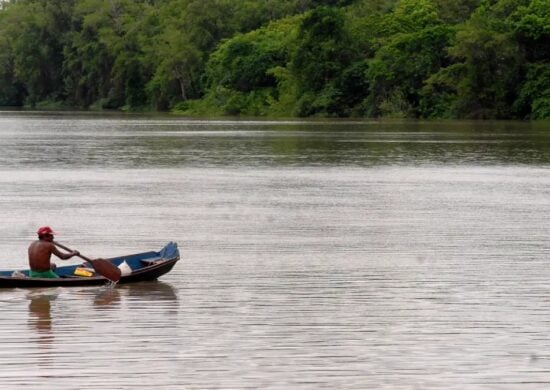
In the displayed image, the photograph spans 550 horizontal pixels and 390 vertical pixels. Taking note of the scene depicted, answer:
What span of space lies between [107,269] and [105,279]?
0.73 ft

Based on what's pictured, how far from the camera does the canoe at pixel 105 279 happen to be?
17875mm

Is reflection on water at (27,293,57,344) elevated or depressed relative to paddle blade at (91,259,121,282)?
depressed

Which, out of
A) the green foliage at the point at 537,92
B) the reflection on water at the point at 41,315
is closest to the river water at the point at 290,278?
the reflection on water at the point at 41,315

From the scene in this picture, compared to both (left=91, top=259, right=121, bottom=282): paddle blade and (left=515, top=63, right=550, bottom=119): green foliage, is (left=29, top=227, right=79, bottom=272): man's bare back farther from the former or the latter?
(left=515, top=63, right=550, bottom=119): green foliage

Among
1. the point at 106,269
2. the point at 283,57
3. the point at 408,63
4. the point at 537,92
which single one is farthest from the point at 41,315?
the point at 283,57

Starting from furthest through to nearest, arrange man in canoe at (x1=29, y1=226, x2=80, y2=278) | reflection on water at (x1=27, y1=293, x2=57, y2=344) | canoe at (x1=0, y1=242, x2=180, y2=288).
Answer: man in canoe at (x1=29, y1=226, x2=80, y2=278)
canoe at (x1=0, y1=242, x2=180, y2=288)
reflection on water at (x1=27, y1=293, x2=57, y2=344)

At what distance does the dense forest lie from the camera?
9150cm

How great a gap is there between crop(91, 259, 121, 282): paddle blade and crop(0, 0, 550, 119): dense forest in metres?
73.1

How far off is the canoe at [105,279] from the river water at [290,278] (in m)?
0.17

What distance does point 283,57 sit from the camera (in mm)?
114500

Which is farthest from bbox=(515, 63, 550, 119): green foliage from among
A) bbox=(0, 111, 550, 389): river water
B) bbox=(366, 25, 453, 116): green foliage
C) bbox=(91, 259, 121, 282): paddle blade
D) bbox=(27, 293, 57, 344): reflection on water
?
bbox=(27, 293, 57, 344): reflection on water

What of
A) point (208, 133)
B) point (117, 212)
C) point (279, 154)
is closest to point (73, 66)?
point (208, 133)

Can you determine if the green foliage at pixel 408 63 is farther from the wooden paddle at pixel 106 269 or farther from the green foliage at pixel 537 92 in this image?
the wooden paddle at pixel 106 269

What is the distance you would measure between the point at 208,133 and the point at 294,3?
192 ft
